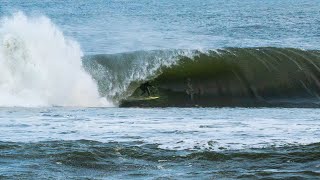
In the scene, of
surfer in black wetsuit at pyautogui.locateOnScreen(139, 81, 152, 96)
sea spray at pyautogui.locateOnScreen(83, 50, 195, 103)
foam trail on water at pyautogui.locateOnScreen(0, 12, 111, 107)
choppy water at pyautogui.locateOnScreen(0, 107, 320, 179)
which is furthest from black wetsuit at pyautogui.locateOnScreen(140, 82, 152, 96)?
choppy water at pyautogui.locateOnScreen(0, 107, 320, 179)

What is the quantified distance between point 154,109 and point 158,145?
6323 millimetres

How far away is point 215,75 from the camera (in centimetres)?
2419

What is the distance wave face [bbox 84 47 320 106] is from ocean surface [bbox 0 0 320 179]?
0.03 meters

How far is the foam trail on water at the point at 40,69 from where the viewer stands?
870 inches

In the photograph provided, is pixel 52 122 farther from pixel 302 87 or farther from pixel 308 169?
pixel 302 87

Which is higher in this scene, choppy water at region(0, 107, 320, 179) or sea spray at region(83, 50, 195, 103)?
sea spray at region(83, 50, 195, 103)

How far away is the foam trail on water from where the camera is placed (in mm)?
22094

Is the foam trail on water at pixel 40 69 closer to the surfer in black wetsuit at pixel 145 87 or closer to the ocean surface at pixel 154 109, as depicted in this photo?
the ocean surface at pixel 154 109

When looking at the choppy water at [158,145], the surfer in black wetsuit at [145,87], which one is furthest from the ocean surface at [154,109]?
the surfer in black wetsuit at [145,87]

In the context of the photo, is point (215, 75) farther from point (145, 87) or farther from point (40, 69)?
point (40, 69)

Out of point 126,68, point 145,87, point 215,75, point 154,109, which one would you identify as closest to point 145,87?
point 145,87

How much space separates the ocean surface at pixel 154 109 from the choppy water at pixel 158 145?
0.01m

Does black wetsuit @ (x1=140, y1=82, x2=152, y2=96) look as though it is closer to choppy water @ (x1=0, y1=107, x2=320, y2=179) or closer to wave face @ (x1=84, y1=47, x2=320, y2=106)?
wave face @ (x1=84, y1=47, x2=320, y2=106)

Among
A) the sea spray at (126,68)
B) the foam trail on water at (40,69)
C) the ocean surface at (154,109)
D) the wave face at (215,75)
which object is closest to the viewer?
the ocean surface at (154,109)
